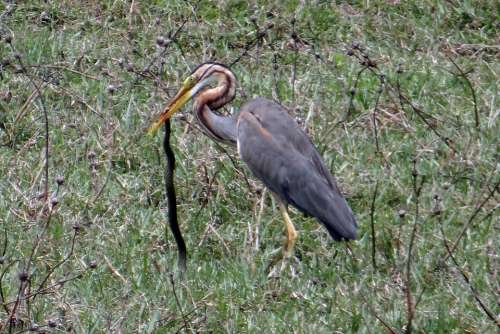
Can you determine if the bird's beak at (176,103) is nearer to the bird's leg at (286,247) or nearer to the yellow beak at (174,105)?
the yellow beak at (174,105)

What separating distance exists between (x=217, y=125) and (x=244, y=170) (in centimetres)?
33

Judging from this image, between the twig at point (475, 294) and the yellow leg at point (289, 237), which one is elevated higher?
the twig at point (475, 294)

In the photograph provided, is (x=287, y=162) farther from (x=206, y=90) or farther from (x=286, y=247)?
(x=206, y=90)

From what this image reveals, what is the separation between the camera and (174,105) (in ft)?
26.1

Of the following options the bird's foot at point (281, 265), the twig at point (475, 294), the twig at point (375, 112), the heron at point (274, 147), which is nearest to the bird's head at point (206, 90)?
the heron at point (274, 147)

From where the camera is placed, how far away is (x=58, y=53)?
932 centimetres

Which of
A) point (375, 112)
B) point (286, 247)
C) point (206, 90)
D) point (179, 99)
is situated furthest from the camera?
point (375, 112)

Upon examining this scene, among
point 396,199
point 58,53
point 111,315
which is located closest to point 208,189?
point 396,199

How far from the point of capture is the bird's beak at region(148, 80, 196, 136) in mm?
7930

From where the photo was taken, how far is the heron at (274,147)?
7.02 metres

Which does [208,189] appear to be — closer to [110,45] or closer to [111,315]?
[111,315]

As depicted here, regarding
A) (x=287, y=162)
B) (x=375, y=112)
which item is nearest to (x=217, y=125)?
(x=287, y=162)

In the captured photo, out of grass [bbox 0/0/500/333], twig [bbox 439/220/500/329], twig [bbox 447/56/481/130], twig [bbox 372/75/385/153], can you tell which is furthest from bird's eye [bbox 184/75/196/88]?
twig [bbox 439/220/500/329]

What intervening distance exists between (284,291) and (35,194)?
1645mm
